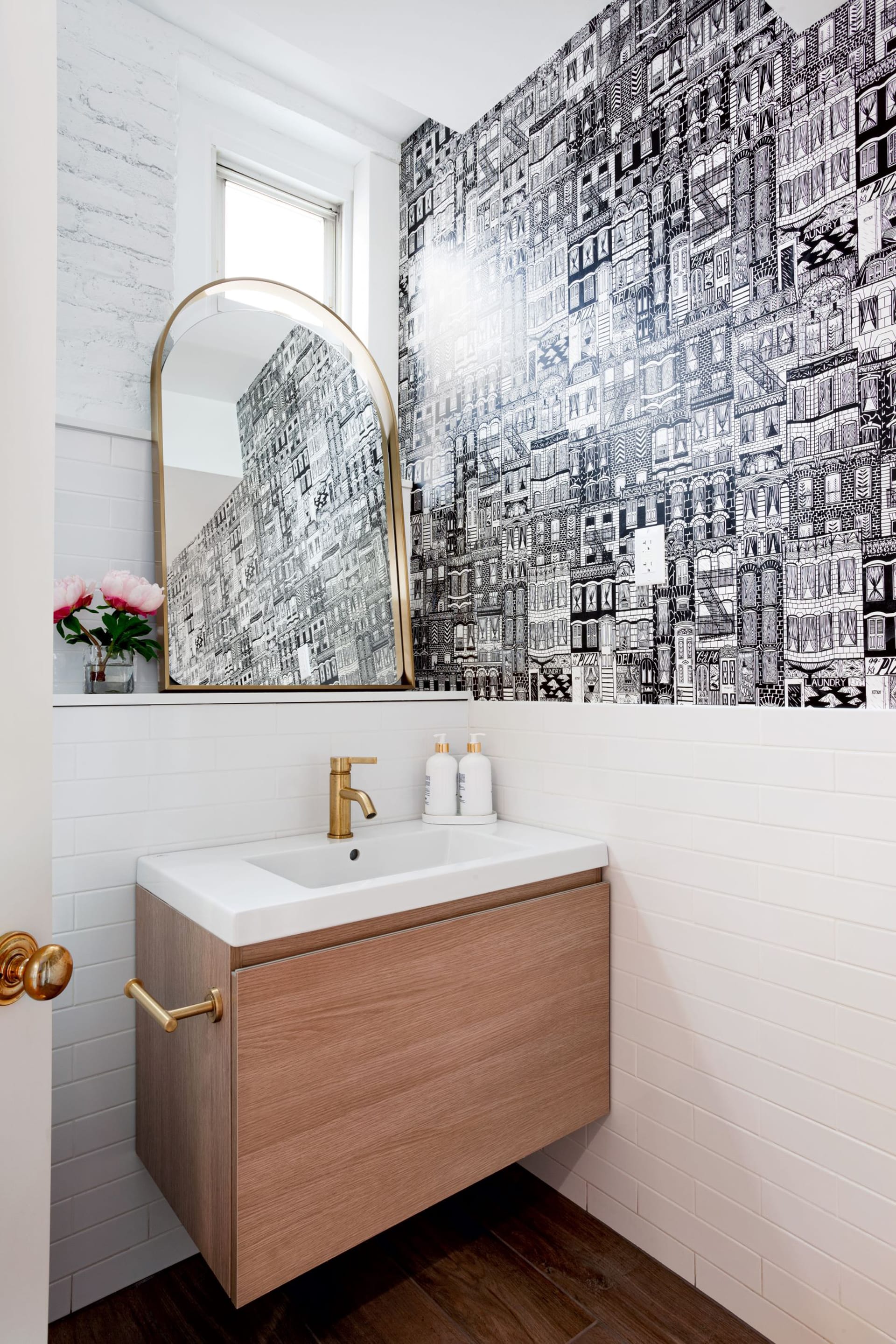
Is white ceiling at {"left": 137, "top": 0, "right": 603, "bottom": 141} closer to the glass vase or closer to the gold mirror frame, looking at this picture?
the gold mirror frame

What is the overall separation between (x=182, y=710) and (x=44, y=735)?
0.76m

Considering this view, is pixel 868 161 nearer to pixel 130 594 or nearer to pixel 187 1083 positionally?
pixel 130 594

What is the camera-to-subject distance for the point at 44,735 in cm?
80

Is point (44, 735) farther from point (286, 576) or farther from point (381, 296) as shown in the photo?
point (381, 296)

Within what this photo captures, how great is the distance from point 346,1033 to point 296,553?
3.73ft

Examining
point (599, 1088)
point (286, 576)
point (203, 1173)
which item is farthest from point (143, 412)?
point (599, 1088)

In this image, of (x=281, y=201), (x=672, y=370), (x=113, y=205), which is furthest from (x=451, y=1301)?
(x=281, y=201)

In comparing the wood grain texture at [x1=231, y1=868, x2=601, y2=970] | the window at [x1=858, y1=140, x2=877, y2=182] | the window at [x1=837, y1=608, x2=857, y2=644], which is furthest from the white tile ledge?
the window at [x1=858, y1=140, x2=877, y2=182]

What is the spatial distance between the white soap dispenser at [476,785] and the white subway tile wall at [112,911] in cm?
49

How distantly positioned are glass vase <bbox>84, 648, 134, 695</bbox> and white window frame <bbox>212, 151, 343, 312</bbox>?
1.02m

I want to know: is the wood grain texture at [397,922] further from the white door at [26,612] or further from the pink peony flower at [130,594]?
the pink peony flower at [130,594]

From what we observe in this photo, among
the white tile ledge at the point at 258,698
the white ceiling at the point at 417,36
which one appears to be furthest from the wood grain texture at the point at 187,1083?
the white ceiling at the point at 417,36

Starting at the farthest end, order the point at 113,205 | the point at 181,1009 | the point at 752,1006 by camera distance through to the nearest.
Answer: the point at 113,205 → the point at 752,1006 → the point at 181,1009

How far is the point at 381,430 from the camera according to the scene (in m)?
2.16
